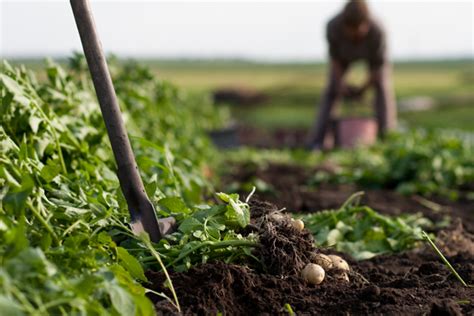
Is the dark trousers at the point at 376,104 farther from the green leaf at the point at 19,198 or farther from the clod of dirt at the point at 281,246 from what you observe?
the green leaf at the point at 19,198

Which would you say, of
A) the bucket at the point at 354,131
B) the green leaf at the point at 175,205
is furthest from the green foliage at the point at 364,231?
the bucket at the point at 354,131

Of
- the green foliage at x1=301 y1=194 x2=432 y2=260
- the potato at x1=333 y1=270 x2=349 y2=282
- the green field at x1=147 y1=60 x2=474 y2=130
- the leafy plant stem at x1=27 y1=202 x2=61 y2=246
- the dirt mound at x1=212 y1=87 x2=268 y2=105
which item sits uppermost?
the leafy plant stem at x1=27 y1=202 x2=61 y2=246

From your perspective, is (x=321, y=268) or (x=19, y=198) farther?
(x=321, y=268)

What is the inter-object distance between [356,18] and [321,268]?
815 centimetres

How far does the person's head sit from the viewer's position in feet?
34.5

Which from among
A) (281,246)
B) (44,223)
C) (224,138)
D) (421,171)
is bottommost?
(224,138)

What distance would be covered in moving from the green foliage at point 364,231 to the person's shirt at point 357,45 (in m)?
7.02

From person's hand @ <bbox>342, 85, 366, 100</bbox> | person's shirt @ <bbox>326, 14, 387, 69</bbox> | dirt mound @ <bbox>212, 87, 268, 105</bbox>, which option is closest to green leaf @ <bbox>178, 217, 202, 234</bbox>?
person's shirt @ <bbox>326, 14, 387, 69</bbox>

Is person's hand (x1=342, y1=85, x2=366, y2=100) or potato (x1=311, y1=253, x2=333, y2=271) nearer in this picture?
potato (x1=311, y1=253, x2=333, y2=271)

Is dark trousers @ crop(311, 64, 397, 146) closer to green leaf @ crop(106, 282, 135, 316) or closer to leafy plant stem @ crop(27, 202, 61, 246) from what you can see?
leafy plant stem @ crop(27, 202, 61, 246)

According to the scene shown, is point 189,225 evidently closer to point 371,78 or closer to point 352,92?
point 371,78

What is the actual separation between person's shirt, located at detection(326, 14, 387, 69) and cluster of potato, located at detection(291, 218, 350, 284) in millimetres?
8074

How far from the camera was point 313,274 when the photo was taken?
9.39ft

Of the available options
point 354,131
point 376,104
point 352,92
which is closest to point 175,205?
point 354,131
